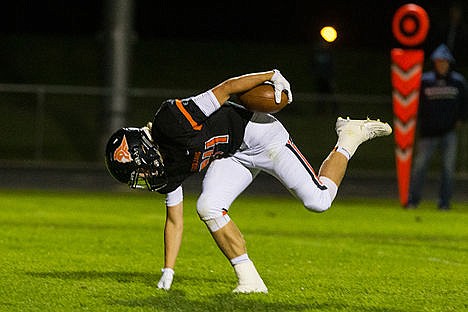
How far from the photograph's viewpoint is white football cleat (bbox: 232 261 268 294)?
315 inches

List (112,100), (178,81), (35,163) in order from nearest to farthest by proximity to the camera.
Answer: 1. (112,100)
2. (35,163)
3. (178,81)

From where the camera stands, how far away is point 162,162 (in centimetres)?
773

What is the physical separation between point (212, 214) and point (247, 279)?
1.61 ft

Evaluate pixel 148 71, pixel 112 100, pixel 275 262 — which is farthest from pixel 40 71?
pixel 275 262

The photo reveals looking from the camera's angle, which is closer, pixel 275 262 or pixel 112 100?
pixel 275 262

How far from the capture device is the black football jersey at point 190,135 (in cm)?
767

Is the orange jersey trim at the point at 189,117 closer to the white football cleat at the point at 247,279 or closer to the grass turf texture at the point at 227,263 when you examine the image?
the white football cleat at the point at 247,279

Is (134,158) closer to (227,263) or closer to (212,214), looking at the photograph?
(212,214)

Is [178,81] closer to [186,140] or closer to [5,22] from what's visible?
[5,22]

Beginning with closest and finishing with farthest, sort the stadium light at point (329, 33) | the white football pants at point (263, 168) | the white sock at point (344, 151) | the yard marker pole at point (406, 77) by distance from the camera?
1. the white football pants at point (263, 168)
2. the stadium light at point (329, 33)
3. the white sock at point (344, 151)
4. the yard marker pole at point (406, 77)

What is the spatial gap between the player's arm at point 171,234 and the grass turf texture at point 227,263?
148 mm

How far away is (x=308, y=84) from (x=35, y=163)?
12.9 m

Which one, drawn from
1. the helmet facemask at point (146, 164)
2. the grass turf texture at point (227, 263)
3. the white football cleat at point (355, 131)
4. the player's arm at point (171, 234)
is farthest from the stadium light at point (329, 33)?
the grass turf texture at point (227, 263)

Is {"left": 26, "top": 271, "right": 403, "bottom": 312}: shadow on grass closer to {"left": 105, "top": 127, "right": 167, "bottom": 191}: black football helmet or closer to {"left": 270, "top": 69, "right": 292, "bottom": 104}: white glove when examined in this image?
{"left": 105, "top": 127, "right": 167, "bottom": 191}: black football helmet
